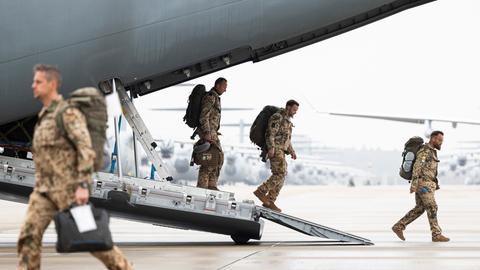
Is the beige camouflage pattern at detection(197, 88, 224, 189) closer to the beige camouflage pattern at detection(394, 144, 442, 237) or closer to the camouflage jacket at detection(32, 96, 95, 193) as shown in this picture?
the beige camouflage pattern at detection(394, 144, 442, 237)

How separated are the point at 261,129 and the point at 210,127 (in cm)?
134

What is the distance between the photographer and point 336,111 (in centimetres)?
7381

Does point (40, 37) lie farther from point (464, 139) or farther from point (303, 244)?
point (464, 139)

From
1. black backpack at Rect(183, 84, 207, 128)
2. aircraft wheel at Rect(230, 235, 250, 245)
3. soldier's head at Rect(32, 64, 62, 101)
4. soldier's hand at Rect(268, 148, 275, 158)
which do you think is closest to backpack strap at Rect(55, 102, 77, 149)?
soldier's head at Rect(32, 64, 62, 101)

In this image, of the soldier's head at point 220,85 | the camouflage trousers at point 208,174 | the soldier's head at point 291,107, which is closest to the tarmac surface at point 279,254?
the camouflage trousers at point 208,174

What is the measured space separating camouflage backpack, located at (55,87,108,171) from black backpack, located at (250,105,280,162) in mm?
8477

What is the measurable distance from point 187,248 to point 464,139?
113717 mm

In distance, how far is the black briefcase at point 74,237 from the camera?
7.54 meters

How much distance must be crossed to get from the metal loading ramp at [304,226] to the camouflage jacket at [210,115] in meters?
1.36

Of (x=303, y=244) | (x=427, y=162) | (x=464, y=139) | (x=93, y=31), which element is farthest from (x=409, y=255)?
(x=464, y=139)

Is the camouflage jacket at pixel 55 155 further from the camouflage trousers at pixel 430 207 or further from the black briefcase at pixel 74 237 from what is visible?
the camouflage trousers at pixel 430 207

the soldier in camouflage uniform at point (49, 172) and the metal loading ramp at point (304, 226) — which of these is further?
the metal loading ramp at point (304, 226)

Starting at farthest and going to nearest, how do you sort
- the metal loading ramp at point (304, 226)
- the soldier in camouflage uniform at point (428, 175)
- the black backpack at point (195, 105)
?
the soldier in camouflage uniform at point (428, 175)
the black backpack at point (195, 105)
the metal loading ramp at point (304, 226)

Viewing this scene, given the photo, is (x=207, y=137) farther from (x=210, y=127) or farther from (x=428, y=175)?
(x=428, y=175)
